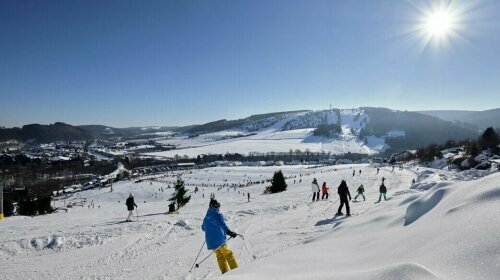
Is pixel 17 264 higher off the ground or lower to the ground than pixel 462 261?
lower

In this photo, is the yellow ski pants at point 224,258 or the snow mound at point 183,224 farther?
the snow mound at point 183,224

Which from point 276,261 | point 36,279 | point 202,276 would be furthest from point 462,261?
point 36,279

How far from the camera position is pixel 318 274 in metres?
5.02

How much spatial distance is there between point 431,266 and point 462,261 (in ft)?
1.03

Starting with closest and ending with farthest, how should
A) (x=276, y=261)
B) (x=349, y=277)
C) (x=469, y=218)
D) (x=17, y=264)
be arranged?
(x=349, y=277) → (x=469, y=218) → (x=276, y=261) → (x=17, y=264)

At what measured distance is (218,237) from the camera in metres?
7.10

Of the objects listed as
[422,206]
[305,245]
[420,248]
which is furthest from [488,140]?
[420,248]

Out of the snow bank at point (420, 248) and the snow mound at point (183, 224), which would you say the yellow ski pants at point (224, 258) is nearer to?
the snow bank at point (420, 248)

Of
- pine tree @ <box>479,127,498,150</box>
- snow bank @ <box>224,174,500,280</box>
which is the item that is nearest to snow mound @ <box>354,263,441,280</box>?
snow bank @ <box>224,174,500,280</box>

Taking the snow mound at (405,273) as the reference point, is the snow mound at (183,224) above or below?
below

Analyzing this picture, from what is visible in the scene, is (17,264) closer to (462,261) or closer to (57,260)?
(57,260)

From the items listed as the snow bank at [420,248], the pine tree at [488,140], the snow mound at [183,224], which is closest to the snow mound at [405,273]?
the snow bank at [420,248]

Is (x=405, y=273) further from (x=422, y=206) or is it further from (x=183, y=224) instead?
(x=183, y=224)

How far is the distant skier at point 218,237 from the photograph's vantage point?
7.09 m
